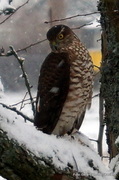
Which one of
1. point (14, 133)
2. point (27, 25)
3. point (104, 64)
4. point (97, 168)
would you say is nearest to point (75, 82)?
point (104, 64)

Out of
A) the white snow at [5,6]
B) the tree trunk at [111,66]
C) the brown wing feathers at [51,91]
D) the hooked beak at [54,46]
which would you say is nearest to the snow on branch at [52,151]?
the tree trunk at [111,66]

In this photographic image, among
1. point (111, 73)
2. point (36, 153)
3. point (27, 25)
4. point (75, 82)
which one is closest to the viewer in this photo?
point (36, 153)

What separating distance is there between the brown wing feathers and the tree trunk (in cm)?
42

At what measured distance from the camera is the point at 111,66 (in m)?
2.40

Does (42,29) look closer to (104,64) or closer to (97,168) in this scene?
(104,64)

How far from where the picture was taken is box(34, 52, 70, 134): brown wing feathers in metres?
2.87

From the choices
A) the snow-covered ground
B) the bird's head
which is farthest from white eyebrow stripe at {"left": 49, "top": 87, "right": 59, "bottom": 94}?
the snow-covered ground

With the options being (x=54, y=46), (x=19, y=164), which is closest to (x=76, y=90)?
(x=54, y=46)

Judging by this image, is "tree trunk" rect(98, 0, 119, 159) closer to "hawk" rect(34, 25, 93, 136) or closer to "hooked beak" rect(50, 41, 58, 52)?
"hawk" rect(34, 25, 93, 136)

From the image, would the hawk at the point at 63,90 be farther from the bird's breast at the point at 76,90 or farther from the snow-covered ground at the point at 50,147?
the snow-covered ground at the point at 50,147

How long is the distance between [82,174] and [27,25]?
219 inches

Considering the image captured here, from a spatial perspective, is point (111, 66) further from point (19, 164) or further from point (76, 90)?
point (19, 164)

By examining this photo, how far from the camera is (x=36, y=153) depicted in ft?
4.75

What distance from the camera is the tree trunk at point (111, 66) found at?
2.37m
